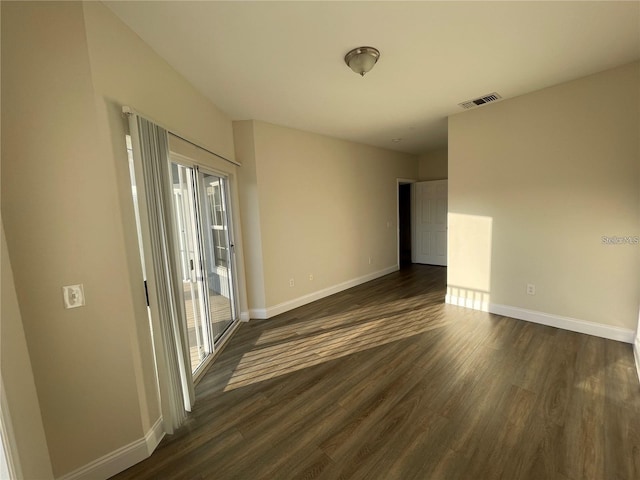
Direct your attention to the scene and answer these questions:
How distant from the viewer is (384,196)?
560 cm

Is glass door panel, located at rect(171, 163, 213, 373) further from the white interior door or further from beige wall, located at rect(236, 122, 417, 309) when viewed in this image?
the white interior door

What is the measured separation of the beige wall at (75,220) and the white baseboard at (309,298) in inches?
79.0

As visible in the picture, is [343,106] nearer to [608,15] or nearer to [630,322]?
[608,15]

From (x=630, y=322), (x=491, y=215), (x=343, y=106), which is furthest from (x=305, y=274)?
(x=630, y=322)

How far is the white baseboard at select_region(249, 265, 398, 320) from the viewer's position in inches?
146

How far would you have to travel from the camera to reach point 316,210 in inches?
169

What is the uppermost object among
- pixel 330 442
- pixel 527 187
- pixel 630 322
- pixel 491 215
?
pixel 527 187

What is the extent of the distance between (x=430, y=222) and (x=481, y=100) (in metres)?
3.39

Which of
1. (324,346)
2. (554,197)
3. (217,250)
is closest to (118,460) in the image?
(324,346)

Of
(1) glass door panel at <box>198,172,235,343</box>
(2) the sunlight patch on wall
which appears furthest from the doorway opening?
(1) glass door panel at <box>198,172,235,343</box>

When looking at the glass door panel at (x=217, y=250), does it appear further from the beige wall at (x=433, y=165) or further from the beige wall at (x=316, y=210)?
the beige wall at (x=433, y=165)

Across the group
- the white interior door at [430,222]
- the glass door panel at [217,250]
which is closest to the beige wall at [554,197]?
the white interior door at [430,222]

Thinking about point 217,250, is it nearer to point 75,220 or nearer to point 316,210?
point 316,210

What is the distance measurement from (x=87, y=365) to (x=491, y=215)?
407 centimetres
